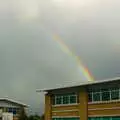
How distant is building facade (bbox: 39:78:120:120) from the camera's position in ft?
139

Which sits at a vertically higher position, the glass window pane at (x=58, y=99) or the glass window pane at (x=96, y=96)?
the glass window pane at (x=58, y=99)

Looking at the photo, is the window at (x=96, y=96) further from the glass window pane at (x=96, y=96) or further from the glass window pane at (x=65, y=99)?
the glass window pane at (x=65, y=99)

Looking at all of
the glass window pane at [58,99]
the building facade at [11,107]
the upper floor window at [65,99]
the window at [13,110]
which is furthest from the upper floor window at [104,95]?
the window at [13,110]

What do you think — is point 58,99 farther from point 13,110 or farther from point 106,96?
point 13,110

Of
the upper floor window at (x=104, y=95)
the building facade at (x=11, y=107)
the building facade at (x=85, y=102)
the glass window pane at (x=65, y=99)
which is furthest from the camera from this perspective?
the building facade at (x=11, y=107)

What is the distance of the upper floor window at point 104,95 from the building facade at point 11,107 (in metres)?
28.2

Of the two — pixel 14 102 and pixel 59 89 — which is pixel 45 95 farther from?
pixel 14 102

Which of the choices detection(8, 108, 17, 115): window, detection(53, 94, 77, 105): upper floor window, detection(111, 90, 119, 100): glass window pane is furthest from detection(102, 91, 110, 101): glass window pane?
detection(8, 108, 17, 115): window

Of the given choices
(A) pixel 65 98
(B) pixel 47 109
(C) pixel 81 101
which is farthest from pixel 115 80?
(B) pixel 47 109

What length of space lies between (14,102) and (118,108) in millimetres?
35280

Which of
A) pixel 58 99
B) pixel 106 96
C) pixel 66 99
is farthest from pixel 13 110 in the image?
pixel 106 96

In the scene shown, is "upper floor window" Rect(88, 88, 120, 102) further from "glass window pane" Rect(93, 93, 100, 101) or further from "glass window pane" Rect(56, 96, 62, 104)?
"glass window pane" Rect(56, 96, 62, 104)

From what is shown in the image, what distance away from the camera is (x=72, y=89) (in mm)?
48938

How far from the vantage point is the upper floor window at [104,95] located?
42.2 metres
